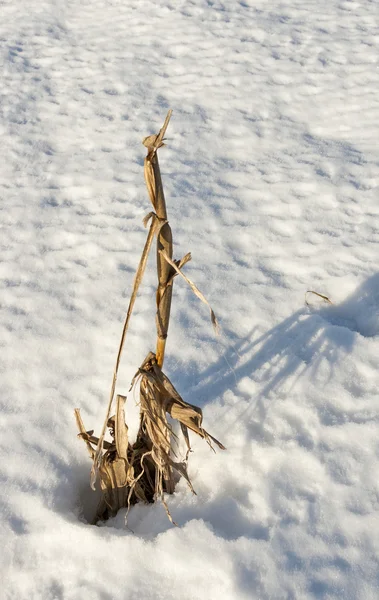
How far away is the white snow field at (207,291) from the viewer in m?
1.57

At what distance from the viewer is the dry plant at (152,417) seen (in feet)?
3.96

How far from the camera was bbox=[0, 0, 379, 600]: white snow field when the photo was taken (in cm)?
157

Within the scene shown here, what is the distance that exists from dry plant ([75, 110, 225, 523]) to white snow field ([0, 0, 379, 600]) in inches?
3.7

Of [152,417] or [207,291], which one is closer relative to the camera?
[152,417]

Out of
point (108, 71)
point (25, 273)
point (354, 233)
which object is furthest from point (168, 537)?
point (108, 71)

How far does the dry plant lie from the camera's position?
1.21 meters

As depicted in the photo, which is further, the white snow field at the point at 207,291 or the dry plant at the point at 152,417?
the white snow field at the point at 207,291

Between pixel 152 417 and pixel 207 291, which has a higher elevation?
pixel 152 417

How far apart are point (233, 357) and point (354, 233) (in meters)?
1.01

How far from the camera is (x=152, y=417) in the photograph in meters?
1.43

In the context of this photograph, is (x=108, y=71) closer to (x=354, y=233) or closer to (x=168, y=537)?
(x=354, y=233)

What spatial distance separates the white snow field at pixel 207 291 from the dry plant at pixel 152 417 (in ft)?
0.31

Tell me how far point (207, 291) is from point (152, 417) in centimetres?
109

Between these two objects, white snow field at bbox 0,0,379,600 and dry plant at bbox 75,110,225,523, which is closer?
dry plant at bbox 75,110,225,523
